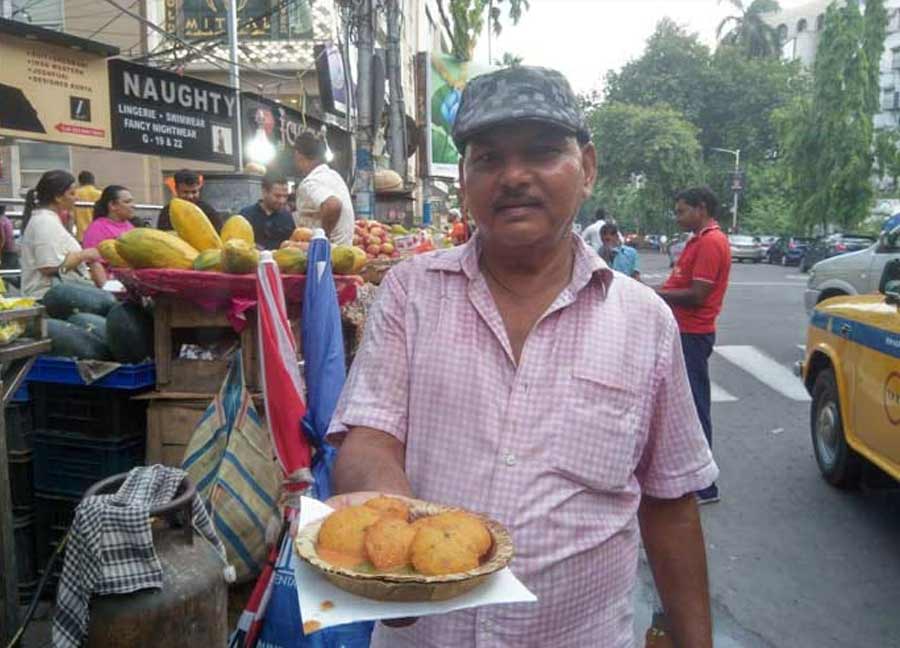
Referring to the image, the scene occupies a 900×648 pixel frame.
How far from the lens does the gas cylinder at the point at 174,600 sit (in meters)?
2.58

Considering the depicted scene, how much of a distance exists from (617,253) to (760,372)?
7.69 ft

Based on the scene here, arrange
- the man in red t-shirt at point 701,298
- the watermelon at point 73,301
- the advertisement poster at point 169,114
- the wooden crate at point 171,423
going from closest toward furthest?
the wooden crate at point 171,423, the watermelon at point 73,301, the man in red t-shirt at point 701,298, the advertisement poster at point 169,114

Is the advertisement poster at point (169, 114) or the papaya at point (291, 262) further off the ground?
the advertisement poster at point (169, 114)

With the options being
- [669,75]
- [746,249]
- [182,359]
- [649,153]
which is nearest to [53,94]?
[182,359]

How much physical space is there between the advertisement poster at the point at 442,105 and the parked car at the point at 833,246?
13508 mm

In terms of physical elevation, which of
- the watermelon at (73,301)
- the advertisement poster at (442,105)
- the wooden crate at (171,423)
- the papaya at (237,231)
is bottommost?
the wooden crate at (171,423)

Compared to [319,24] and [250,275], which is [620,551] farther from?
[319,24]

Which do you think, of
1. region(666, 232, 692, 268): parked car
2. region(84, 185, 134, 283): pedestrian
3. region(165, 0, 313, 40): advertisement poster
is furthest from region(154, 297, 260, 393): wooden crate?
region(165, 0, 313, 40): advertisement poster

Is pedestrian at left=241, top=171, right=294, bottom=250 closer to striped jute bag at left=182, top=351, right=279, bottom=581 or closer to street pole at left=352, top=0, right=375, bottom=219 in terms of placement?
street pole at left=352, top=0, right=375, bottom=219

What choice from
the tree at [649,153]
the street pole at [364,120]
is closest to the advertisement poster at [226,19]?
the street pole at [364,120]

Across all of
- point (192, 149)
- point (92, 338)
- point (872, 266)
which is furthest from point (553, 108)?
point (872, 266)

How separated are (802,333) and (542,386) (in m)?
13.1

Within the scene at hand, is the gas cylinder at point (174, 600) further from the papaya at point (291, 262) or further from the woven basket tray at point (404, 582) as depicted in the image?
the woven basket tray at point (404, 582)

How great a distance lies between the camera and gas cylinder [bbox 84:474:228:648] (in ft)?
8.46
